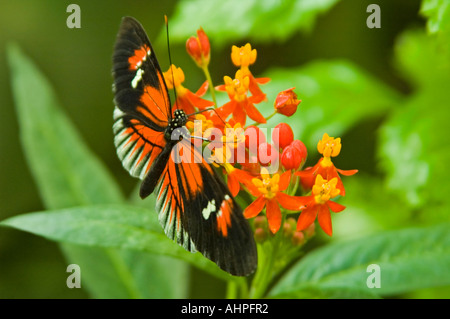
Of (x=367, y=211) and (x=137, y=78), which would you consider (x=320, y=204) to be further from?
(x=367, y=211)

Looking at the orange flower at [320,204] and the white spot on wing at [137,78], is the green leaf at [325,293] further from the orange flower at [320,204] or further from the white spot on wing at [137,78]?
the white spot on wing at [137,78]

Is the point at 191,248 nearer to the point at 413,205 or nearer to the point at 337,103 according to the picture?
the point at 413,205

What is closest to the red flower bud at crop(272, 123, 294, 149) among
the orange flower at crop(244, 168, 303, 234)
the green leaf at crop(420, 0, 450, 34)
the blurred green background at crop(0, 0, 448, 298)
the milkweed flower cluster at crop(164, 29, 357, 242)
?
the milkweed flower cluster at crop(164, 29, 357, 242)

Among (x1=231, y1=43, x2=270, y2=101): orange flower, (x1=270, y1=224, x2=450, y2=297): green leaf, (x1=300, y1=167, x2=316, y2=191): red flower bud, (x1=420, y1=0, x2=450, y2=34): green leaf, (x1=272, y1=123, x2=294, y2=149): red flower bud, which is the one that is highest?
(x1=420, y1=0, x2=450, y2=34): green leaf

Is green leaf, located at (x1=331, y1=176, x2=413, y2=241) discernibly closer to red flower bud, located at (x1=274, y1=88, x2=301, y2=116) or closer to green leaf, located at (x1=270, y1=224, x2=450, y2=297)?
green leaf, located at (x1=270, y1=224, x2=450, y2=297)

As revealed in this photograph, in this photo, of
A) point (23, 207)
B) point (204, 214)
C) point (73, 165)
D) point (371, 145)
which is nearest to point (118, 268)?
point (73, 165)

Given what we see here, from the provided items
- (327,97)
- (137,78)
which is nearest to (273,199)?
(137,78)
